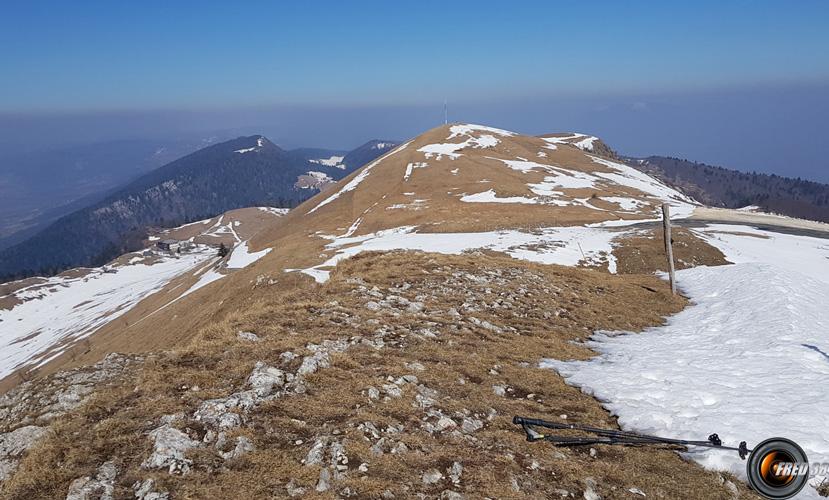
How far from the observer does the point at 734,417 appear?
10.7 meters

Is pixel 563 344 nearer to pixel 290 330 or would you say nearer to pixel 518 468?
pixel 518 468

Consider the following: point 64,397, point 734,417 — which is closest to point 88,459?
point 64,397

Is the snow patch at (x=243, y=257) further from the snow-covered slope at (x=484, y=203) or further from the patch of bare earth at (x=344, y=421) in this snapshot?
the patch of bare earth at (x=344, y=421)

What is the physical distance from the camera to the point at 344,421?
9.38 meters

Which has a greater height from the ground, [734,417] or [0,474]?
[0,474]

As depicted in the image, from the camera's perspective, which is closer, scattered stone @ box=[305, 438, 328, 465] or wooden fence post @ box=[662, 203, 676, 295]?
scattered stone @ box=[305, 438, 328, 465]

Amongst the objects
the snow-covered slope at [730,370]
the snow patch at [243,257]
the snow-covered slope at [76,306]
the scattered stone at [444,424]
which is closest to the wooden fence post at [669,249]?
the snow-covered slope at [730,370]

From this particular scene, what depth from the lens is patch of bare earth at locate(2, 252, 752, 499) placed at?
771 cm

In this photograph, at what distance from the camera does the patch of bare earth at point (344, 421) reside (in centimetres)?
771

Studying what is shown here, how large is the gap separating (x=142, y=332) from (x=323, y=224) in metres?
37.5

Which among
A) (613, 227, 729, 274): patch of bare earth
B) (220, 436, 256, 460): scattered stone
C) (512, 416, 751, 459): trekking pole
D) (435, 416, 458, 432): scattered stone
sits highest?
(220, 436, 256, 460): scattered stone

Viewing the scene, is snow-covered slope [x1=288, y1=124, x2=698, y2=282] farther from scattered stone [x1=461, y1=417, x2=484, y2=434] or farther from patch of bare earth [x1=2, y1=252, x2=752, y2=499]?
scattered stone [x1=461, y1=417, x2=484, y2=434]

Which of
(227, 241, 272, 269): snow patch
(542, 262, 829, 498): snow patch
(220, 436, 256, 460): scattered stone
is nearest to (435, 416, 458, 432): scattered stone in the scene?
(220, 436, 256, 460): scattered stone

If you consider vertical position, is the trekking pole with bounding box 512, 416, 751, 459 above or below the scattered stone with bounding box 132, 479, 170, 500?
below
